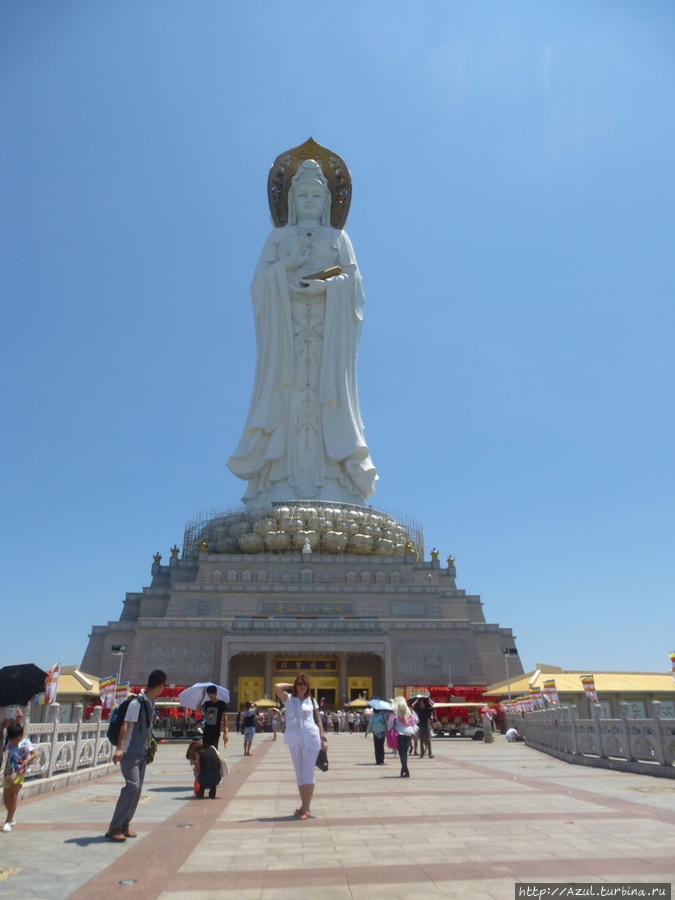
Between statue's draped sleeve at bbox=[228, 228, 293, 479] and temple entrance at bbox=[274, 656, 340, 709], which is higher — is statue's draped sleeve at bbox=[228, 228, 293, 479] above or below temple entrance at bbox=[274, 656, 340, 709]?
above

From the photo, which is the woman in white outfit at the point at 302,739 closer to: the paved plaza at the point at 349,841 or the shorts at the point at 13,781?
the paved plaza at the point at 349,841

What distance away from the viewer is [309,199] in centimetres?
3822

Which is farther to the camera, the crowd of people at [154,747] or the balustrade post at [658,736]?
the balustrade post at [658,736]

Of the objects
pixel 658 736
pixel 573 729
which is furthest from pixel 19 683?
pixel 573 729

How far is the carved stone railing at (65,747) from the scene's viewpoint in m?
8.98

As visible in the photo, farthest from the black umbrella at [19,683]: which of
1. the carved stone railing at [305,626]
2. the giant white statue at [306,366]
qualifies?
the giant white statue at [306,366]

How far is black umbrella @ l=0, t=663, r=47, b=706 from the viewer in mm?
8047

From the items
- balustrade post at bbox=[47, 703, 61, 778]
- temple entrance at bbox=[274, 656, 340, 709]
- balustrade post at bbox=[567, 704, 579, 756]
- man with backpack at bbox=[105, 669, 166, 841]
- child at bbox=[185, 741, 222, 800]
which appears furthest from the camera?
temple entrance at bbox=[274, 656, 340, 709]

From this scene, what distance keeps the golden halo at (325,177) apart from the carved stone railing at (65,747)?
32757mm

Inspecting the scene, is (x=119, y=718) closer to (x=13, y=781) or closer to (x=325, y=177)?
(x=13, y=781)

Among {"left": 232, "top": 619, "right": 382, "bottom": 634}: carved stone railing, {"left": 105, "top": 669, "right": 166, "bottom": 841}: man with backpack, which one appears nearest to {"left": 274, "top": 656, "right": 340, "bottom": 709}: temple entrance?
{"left": 232, "top": 619, "right": 382, "bottom": 634}: carved stone railing

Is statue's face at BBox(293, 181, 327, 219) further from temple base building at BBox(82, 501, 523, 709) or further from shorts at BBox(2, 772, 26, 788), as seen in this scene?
shorts at BBox(2, 772, 26, 788)

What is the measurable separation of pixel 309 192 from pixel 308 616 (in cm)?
2313

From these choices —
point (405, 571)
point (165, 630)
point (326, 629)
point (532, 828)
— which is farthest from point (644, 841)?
point (405, 571)
